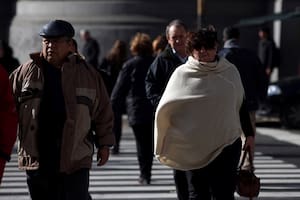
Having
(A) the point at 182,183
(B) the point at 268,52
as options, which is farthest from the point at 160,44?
(B) the point at 268,52

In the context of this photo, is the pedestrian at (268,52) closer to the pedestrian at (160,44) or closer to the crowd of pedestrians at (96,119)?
the pedestrian at (160,44)

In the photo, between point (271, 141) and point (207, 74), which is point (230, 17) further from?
point (207, 74)

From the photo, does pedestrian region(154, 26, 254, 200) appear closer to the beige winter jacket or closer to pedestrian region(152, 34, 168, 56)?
the beige winter jacket

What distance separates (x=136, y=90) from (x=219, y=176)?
4.35m

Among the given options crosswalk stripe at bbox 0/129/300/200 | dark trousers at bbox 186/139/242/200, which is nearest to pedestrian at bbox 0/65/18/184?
dark trousers at bbox 186/139/242/200

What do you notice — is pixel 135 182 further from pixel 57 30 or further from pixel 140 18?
pixel 140 18

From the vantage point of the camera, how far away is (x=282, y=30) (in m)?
26.6

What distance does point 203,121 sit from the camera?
22.9ft

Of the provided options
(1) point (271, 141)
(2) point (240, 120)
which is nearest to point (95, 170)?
(1) point (271, 141)

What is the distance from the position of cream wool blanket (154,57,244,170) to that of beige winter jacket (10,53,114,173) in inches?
26.2

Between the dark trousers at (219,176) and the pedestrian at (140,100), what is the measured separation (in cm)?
387

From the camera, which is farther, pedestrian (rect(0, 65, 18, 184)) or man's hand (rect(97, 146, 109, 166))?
man's hand (rect(97, 146, 109, 166))

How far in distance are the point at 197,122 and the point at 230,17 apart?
2105 cm

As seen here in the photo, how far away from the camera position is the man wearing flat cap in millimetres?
6434
